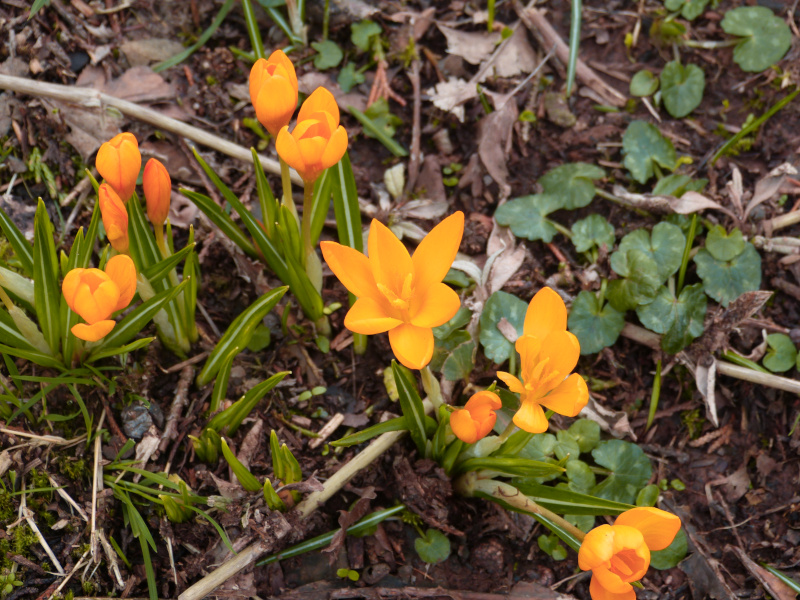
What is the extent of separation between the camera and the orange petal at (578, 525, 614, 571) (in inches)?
50.9

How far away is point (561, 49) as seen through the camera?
8.47ft

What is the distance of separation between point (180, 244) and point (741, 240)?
1936 millimetres

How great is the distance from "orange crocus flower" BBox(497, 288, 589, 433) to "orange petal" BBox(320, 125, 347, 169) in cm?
58

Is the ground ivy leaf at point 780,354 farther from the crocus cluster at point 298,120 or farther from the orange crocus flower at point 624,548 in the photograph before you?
the crocus cluster at point 298,120

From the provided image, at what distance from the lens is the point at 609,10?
2.69 metres

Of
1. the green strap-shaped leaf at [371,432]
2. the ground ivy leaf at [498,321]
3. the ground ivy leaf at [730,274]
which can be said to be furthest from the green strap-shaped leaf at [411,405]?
the ground ivy leaf at [730,274]

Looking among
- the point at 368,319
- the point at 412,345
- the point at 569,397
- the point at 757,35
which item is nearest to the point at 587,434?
the point at 569,397

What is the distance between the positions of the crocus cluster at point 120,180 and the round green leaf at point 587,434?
4.60 feet

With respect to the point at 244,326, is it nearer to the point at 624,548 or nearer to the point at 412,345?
the point at 412,345

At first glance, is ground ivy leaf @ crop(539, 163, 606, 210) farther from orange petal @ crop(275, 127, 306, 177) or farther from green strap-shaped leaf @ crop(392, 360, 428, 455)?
orange petal @ crop(275, 127, 306, 177)

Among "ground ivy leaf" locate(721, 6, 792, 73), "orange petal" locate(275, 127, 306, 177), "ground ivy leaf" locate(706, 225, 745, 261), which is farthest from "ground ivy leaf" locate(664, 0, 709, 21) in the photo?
"orange petal" locate(275, 127, 306, 177)

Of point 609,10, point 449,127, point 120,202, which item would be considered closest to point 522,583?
point 120,202

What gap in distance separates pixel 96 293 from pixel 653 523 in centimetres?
129

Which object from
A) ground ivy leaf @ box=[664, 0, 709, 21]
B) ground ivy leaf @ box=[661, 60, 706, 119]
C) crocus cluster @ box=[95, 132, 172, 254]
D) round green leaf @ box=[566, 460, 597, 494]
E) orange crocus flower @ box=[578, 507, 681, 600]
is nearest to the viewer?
orange crocus flower @ box=[578, 507, 681, 600]
